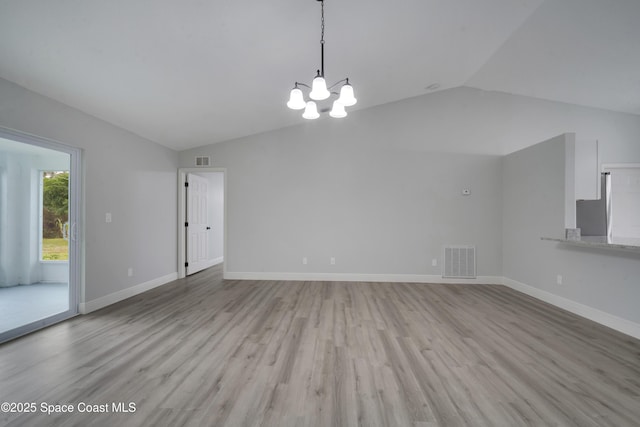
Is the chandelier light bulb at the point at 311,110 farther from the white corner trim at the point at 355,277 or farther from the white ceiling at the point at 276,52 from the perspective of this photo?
the white corner trim at the point at 355,277

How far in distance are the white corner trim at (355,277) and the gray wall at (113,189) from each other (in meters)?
1.55

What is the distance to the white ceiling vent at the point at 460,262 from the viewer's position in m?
4.91

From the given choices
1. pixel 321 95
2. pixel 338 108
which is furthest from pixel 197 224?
pixel 321 95

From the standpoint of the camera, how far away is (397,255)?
5031 millimetres

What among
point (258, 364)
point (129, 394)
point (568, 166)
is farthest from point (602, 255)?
point (129, 394)

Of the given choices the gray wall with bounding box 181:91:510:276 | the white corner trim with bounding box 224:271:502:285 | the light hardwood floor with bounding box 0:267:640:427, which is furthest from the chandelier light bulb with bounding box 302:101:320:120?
the white corner trim with bounding box 224:271:502:285

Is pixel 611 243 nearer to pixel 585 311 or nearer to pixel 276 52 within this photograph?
pixel 585 311

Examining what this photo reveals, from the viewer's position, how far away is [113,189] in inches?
148

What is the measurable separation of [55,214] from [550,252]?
6.78 metres

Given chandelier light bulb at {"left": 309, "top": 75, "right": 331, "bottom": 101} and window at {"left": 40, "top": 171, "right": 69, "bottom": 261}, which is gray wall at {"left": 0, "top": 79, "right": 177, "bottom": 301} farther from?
chandelier light bulb at {"left": 309, "top": 75, "right": 331, "bottom": 101}

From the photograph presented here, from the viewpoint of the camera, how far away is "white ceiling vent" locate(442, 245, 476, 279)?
193 inches

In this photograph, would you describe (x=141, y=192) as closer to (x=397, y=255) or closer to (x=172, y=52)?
(x=172, y=52)

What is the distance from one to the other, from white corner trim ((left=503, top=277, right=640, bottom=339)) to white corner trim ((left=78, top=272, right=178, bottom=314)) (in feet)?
20.9

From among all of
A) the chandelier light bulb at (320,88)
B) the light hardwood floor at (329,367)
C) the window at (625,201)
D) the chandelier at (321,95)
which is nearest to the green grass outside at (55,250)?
the light hardwood floor at (329,367)
